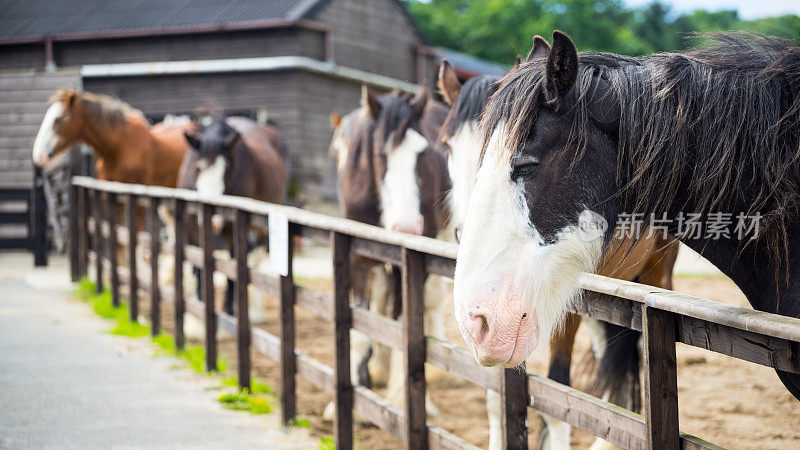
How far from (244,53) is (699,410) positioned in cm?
1211

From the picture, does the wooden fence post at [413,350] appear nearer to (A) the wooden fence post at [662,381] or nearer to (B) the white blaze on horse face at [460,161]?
(B) the white blaze on horse face at [460,161]

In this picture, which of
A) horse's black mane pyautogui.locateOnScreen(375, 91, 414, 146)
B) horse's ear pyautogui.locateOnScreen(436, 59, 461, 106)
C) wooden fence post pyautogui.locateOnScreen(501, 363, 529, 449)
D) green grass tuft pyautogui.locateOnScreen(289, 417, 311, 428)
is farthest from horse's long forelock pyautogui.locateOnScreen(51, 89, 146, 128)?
wooden fence post pyautogui.locateOnScreen(501, 363, 529, 449)

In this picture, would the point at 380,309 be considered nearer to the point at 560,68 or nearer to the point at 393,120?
the point at 393,120

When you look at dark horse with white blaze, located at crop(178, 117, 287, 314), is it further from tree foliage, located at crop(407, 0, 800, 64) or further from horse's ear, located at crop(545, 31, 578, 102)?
tree foliage, located at crop(407, 0, 800, 64)

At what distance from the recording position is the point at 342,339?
350 centimetres

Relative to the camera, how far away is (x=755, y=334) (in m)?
1.59

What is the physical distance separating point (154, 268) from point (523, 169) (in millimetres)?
4898

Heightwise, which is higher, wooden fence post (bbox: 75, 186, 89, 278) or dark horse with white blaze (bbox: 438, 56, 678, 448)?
dark horse with white blaze (bbox: 438, 56, 678, 448)

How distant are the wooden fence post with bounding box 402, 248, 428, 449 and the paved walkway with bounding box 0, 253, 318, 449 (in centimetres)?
83

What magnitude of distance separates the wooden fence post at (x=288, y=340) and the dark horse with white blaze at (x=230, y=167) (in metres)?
2.26

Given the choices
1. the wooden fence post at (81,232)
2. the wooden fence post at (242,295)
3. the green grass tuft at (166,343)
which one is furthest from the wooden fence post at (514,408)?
the wooden fence post at (81,232)

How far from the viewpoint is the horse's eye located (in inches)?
66.5

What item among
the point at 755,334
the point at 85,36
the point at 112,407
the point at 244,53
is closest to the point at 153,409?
the point at 112,407

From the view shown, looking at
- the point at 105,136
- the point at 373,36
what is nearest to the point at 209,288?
the point at 105,136
